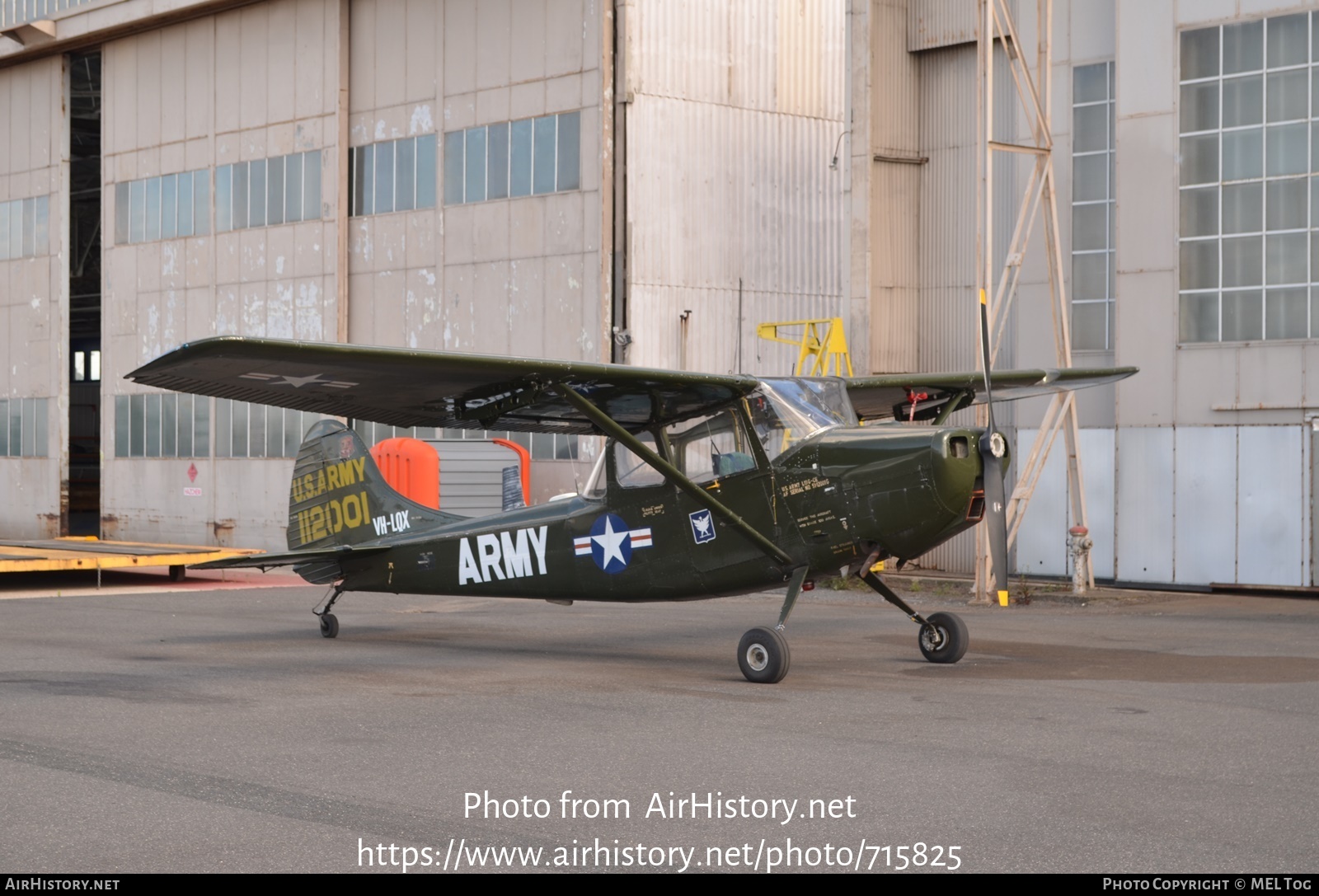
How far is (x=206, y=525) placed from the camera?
34719mm

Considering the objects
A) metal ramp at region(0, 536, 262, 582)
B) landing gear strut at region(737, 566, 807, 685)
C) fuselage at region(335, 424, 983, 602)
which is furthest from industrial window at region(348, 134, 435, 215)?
landing gear strut at region(737, 566, 807, 685)

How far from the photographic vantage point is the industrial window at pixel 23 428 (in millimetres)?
39031

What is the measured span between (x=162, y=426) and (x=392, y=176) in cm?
1006

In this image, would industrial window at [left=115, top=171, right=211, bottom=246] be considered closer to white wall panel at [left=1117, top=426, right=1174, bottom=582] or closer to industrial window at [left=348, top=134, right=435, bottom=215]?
industrial window at [left=348, top=134, right=435, bottom=215]

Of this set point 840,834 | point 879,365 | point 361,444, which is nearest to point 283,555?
point 361,444

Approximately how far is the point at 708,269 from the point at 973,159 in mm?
5729

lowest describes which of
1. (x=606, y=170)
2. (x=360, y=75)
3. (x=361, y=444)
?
(x=361, y=444)

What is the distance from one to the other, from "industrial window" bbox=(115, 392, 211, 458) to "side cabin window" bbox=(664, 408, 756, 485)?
24.7 meters

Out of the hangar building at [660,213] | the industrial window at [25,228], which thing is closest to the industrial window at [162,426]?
the hangar building at [660,213]

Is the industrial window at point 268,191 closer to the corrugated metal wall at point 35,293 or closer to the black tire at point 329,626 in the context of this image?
the corrugated metal wall at point 35,293

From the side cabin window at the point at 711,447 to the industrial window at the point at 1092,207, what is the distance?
12559 mm

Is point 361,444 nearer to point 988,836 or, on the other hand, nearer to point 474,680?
point 474,680

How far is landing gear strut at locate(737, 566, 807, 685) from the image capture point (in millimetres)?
11258

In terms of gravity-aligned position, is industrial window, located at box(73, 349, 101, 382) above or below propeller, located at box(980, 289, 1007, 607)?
above
